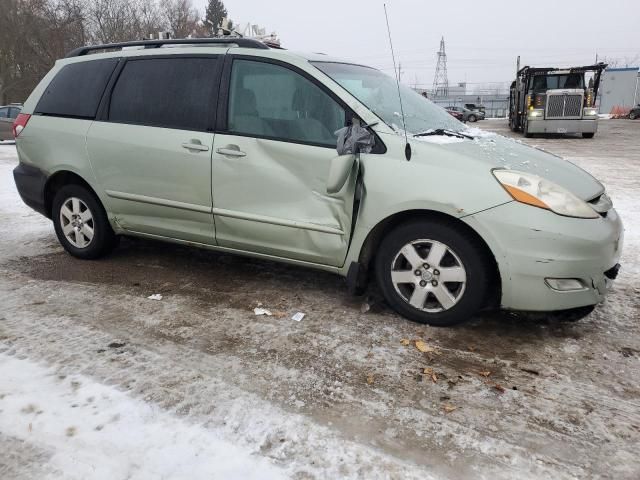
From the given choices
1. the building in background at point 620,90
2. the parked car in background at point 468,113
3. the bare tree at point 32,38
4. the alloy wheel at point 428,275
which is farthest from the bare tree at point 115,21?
the alloy wheel at point 428,275

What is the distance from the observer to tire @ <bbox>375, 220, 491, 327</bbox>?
298cm

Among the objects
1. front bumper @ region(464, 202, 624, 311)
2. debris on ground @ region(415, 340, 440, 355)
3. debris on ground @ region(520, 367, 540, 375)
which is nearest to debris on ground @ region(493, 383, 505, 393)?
debris on ground @ region(520, 367, 540, 375)

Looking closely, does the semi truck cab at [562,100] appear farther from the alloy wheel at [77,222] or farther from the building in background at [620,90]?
the building in background at [620,90]

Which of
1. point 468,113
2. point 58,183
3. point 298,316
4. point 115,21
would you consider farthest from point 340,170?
point 115,21

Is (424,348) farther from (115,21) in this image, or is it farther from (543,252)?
(115,21)

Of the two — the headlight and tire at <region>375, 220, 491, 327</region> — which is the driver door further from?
the headlight

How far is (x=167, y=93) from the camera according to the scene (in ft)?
12.8

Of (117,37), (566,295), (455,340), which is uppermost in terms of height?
(117,37)

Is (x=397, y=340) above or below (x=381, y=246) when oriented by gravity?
below

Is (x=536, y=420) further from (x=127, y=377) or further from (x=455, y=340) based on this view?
(x=127, y=377)

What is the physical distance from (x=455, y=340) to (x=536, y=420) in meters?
0.79

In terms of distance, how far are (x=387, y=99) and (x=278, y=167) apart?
94 cm

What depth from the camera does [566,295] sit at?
2.87m

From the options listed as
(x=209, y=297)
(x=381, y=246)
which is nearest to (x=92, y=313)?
(x=209, y=297)
